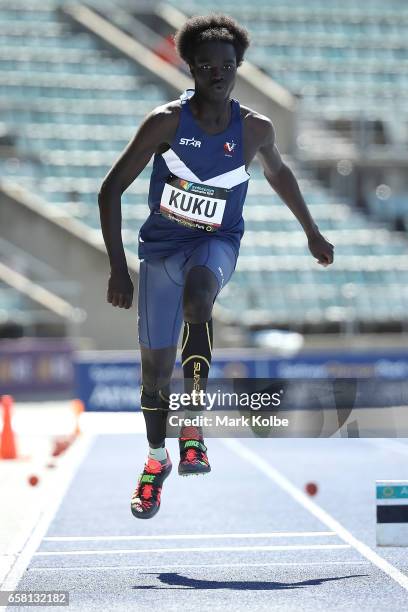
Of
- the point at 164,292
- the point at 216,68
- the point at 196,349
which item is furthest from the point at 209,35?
the point at 196,349

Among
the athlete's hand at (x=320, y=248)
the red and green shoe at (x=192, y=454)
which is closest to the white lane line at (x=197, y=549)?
the red and green shoe at (x=192, y=454)

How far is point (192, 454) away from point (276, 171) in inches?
52.6

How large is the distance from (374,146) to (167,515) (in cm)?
2324

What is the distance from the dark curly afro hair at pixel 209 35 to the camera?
5.18m

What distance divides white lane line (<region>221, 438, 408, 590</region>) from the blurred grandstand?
1018cm

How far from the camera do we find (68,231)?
84.3 ft

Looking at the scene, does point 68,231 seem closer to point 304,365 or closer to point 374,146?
point 304,365

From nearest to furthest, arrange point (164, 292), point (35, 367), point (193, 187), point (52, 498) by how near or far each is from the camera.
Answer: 1. point (193, 187)
2. point (164, 292)
3. point (52, 498)
4. point (35, 367)

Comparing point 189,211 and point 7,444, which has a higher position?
point 7,444

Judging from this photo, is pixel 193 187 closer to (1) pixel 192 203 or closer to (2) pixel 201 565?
(1) pixel 192 203

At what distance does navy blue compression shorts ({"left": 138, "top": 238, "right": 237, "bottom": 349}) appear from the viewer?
5.44 metres

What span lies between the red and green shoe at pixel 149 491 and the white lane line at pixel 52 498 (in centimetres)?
65

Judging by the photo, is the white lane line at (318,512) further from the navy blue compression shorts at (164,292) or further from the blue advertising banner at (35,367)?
the blue advertising banner at (35,367)

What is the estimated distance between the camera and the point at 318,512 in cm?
875
